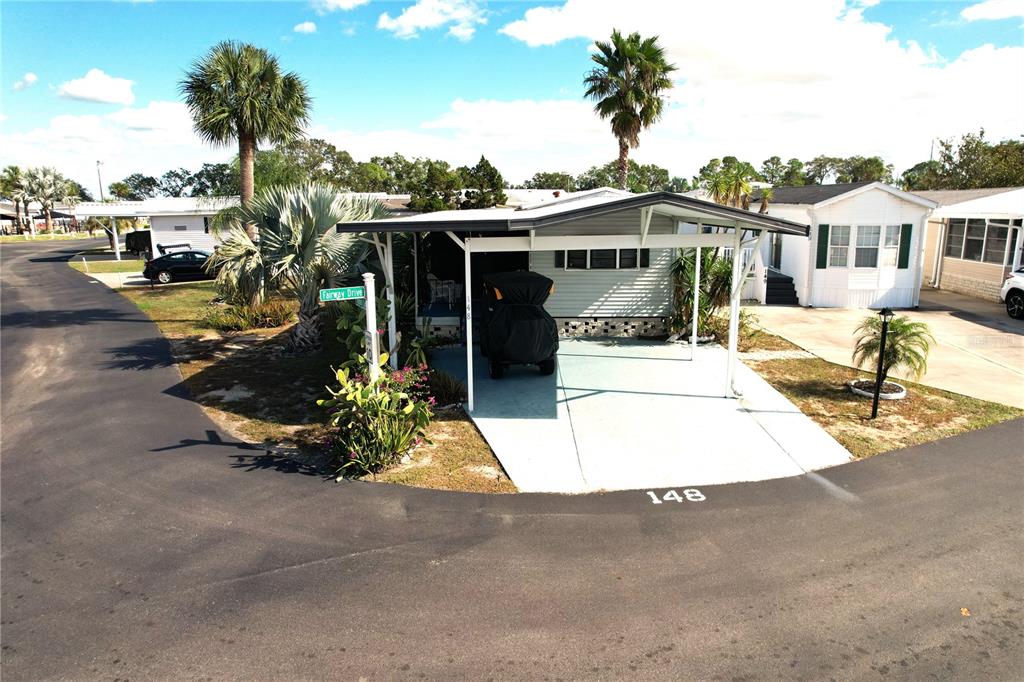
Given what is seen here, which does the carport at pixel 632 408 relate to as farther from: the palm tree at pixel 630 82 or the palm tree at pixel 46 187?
the palm tree at pixel 46 187

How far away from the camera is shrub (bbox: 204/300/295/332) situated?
16.9m

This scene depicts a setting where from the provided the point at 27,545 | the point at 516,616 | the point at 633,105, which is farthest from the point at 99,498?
the point at 633,105

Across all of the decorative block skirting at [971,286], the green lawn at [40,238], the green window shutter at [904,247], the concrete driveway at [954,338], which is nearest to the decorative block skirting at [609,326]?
the concrete driveway at [954,338]

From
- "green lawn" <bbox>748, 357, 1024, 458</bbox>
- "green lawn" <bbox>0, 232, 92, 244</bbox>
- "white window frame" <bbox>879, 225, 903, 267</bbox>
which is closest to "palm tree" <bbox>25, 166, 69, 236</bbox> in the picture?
"green lawn" <bbox>0, 232, 92, 244</bbox>

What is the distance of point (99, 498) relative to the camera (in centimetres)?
724

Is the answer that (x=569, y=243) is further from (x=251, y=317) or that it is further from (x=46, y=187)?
(x=46, y=187)

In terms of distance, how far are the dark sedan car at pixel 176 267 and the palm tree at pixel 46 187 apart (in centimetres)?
5832

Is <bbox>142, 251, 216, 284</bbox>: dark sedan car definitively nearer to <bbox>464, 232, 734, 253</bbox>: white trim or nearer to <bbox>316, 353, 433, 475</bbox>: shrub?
<bbox>464, 232, 734, 253</bbox>: white trim

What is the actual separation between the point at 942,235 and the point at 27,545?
26.2 metres

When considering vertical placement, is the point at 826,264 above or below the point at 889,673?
above

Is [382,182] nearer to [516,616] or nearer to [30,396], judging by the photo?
[30,396]

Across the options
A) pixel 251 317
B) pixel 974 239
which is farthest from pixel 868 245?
pixel 251 317

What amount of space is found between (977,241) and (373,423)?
21.2 m

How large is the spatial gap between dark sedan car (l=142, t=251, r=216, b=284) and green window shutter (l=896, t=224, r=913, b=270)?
25.1 m
